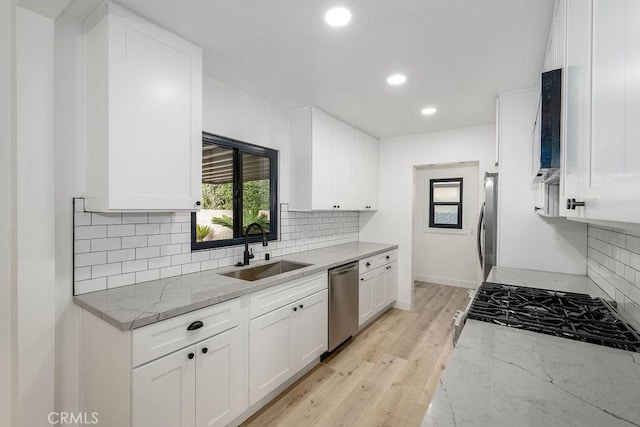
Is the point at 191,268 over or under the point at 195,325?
over

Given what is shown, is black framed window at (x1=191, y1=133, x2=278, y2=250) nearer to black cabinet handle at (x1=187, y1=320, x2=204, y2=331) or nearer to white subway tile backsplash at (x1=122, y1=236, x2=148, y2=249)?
white subway tile backsplash at (x1=122, y1=236, x2=148, y2=249)

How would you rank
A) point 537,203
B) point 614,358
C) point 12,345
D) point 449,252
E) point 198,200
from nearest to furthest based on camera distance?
1. point 614,358
2. point 12,345
3. point 198,200
4. point 537,203
5. point 449,252

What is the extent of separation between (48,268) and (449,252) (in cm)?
536

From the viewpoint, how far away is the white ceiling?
1.57 metres

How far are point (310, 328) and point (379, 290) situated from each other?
4.71 ft

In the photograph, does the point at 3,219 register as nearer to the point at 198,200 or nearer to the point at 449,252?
the point at 198,200

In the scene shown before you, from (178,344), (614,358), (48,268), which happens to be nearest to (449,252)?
(614,358)

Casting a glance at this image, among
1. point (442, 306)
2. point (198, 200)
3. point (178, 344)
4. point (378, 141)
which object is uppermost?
point (378, 141)

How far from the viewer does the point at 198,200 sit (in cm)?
195

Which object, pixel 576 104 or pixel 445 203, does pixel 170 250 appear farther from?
pixel 445 203

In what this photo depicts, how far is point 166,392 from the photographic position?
150 cm

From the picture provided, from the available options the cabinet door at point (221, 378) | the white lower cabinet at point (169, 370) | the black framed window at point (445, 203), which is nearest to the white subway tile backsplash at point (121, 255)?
the white lower cabinet at point (169, 370)

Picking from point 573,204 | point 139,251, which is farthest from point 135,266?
point 573,204

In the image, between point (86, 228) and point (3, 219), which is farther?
point (86, 228)
